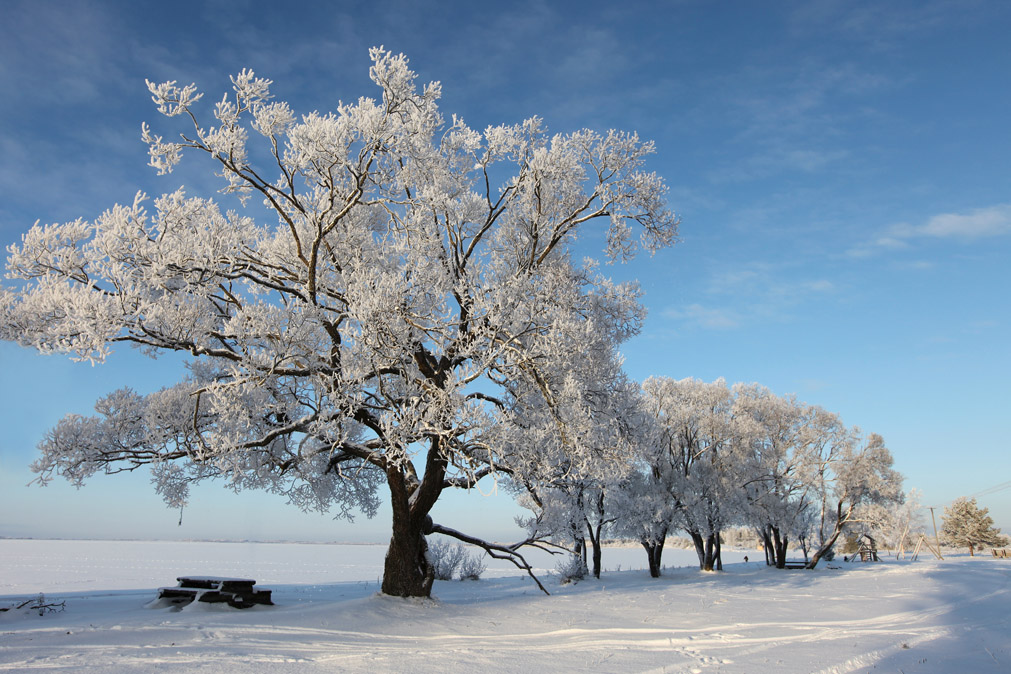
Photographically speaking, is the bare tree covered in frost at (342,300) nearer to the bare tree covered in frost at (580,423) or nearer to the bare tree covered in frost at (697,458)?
the bare tree covered in frost at (580,423)

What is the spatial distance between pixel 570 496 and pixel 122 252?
73.4 ft

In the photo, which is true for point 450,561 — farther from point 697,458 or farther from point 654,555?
point 697,458

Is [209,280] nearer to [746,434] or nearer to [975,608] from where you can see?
[975,608]

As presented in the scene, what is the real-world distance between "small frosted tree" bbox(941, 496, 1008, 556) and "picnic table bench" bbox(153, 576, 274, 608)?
7711 cm

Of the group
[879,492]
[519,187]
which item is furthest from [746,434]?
[519,187]

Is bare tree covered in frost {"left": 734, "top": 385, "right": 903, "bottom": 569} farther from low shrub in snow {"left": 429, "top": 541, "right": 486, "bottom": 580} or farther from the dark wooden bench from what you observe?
low shrub in snow {"left": 429, "top": 541, "right": 486, "bottom": 580}

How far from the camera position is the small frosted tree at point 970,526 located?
218ft

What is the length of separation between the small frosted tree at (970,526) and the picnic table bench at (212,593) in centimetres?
7711

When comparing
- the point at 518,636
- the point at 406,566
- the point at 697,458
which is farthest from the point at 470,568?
the point at 518,636

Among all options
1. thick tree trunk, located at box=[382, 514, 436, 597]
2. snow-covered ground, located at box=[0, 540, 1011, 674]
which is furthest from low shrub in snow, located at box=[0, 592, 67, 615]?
thick tree trunk, located at box=[382, 514, 436, 597]

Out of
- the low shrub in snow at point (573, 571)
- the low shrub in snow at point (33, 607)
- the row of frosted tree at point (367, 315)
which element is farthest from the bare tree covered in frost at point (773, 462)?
the low shrub in snow at point (33, 607)

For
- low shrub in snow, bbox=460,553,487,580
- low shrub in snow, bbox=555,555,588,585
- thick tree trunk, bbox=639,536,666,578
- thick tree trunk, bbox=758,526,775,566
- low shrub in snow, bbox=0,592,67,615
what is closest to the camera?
low shrub in snow, bbox=0,592,67,615

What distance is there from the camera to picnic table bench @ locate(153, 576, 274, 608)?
494 inches

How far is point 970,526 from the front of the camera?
220 ft
